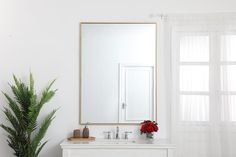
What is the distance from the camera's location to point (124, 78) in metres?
3.84

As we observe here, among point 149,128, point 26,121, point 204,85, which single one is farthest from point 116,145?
point 204,85

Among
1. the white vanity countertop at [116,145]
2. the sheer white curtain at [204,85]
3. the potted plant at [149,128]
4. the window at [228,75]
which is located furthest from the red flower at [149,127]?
the window at [228,75]

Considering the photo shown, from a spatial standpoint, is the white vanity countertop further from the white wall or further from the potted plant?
the white wall

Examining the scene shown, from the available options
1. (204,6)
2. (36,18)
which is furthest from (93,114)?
(204,6)

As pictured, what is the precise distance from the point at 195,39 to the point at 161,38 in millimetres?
425

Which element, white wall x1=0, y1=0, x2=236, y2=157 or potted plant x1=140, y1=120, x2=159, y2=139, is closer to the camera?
potted plant x1=140, y1=120, x2=159, y2=139

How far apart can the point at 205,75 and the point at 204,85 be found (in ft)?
0.42

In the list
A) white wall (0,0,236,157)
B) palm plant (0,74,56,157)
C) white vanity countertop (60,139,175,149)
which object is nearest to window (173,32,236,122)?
white wall (0,0,236,157)

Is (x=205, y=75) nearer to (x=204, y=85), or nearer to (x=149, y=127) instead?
(x=204, y=85)

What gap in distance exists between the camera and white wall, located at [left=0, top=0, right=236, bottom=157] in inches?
152

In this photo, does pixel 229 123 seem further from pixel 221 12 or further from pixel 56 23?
pixel 56 23

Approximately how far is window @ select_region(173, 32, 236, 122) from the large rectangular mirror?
347 mm

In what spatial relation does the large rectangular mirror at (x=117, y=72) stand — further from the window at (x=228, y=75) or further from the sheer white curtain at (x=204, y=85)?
the window at (x=228, y=75)

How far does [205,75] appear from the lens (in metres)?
3.83
